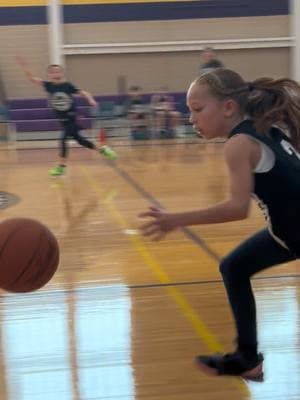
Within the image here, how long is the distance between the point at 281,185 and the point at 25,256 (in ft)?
4.23

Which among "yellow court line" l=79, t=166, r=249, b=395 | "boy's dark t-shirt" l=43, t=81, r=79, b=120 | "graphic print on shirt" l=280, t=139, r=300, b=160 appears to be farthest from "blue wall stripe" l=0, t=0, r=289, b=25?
"graphic print on shirt" l=280, t=139, r=300, b=160

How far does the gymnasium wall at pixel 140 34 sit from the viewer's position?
18234 mm

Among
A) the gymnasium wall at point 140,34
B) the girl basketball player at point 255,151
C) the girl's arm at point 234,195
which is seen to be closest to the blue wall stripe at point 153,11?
the gymnasium wall at point 140,34

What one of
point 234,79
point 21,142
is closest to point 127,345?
point 234,79

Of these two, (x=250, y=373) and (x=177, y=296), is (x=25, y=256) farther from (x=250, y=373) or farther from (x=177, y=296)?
(x=177, y=296)

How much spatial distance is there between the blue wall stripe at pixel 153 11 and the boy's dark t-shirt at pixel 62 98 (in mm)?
6763

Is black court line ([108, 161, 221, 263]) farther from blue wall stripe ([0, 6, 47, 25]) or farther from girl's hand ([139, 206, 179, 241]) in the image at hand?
blue wall stripe ([0, 6, 47, 25])

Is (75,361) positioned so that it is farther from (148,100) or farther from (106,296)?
(148,100)

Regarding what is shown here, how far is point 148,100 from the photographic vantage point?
713 inches

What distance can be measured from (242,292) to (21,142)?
13.7m

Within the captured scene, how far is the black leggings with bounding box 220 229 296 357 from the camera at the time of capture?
374 cm

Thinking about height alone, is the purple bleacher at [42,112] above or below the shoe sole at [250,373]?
below

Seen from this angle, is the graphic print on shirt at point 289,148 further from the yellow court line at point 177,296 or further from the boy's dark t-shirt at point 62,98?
the boy's dark t-shirt at point 62,98

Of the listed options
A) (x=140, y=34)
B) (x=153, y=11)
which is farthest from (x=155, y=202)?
(x=153, y=11)
